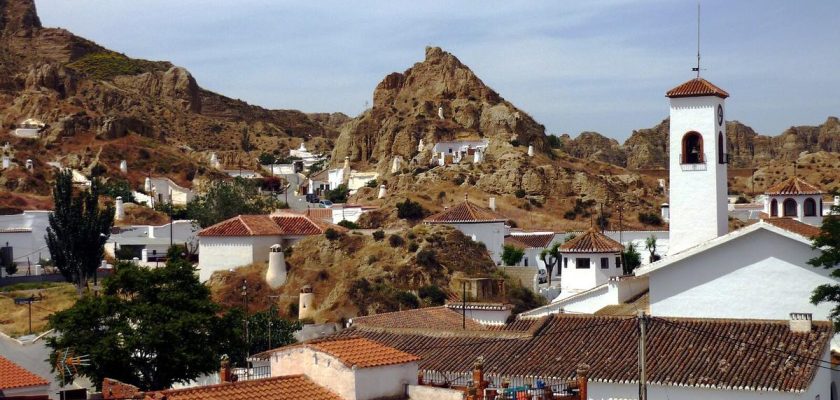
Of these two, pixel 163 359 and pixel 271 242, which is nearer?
pixel 163 359

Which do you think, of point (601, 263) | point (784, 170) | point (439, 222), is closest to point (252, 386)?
point (601, 263)

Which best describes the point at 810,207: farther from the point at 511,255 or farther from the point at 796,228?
the point at 511,255

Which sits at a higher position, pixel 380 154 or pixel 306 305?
pixel 380 154

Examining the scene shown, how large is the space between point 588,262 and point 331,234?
13.0 m

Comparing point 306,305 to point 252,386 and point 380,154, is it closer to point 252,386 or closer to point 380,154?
point 252,386

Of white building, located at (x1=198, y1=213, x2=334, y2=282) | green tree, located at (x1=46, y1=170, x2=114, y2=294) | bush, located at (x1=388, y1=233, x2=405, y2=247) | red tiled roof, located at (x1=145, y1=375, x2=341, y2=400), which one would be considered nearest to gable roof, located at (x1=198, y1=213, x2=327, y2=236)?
white building, located at (x1=198, y1=213, x2=334, y2=282)

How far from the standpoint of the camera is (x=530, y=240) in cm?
7156

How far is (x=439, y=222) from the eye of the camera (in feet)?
193

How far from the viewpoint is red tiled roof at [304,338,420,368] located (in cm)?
2011

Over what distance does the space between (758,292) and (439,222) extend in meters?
27.4

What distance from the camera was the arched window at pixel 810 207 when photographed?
49.0 metres

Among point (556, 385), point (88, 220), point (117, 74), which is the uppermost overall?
point (117, 74)

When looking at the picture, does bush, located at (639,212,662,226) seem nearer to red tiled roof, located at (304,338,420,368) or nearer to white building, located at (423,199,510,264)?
white building, located at (423,199,510,264)

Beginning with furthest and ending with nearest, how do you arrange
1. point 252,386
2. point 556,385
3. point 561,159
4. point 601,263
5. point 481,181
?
point 561,159, point 481,181, point 601,263, point 556,385, point 252,386
